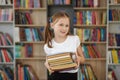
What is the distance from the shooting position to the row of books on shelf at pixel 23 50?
173 inches

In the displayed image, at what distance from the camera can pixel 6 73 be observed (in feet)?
14.3

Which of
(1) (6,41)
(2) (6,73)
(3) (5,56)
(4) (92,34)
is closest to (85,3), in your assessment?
(4) (92,34)

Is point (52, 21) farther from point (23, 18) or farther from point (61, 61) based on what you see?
point (23, 18)

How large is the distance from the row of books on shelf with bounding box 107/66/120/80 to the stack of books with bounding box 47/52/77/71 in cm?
278

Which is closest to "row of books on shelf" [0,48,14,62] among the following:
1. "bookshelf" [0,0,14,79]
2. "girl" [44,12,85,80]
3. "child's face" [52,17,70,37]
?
"bookshelf" [0,0,14,79]

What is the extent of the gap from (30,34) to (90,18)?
1.16m

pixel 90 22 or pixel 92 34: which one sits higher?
pixel 90 22

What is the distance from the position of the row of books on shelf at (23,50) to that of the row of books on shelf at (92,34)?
3.11 ft

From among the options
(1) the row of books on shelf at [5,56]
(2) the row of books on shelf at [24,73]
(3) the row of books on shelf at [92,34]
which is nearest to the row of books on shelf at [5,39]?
→ (1) the row of books on shelf at [5,56]

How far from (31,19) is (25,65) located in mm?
896

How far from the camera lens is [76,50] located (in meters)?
1.80

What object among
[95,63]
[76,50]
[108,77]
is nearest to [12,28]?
[95,63]

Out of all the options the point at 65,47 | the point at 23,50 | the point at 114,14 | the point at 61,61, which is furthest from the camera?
the point at 23,50

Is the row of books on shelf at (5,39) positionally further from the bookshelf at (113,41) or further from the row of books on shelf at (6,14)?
the bookshelf at (113,41)
